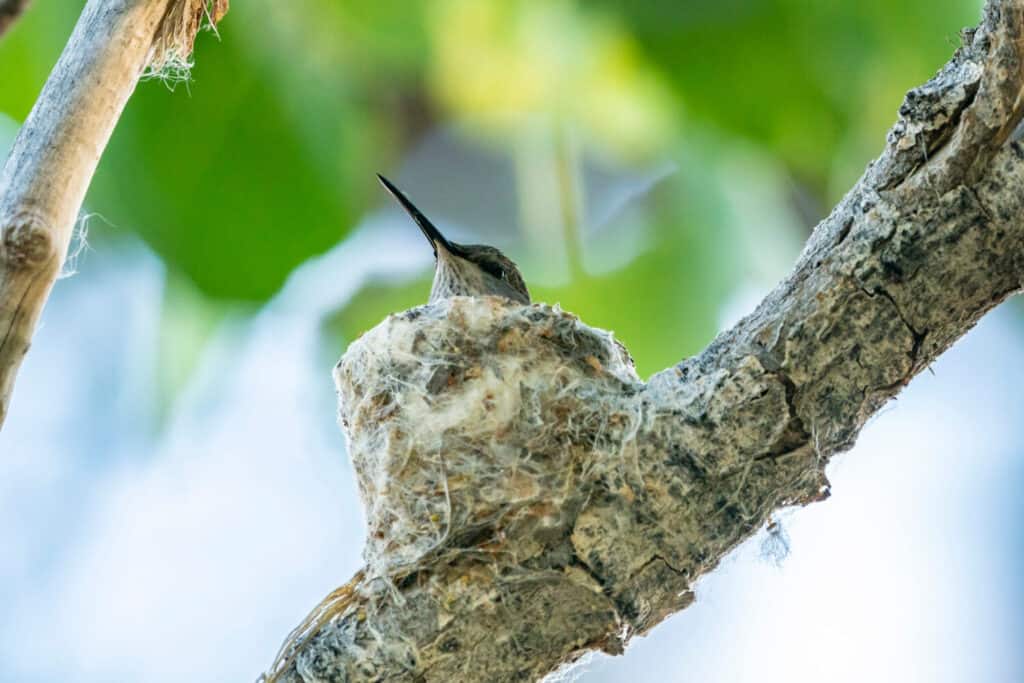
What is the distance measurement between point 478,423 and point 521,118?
296 cm

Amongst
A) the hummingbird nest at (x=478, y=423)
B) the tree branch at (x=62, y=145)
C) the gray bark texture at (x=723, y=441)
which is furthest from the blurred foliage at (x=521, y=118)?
the tree branch at (x=62, y=145)

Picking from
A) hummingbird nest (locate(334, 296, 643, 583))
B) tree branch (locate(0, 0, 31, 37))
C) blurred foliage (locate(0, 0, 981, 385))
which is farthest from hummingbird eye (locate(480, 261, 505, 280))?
tree branch (locate(0, 0, 31, 37))

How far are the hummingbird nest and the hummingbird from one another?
32.5 inches

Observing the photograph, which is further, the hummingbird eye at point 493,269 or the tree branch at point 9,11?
the hummingbird eye at point 493,269

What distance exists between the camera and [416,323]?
2279 millimetres

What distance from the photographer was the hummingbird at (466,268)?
3150 millimetres

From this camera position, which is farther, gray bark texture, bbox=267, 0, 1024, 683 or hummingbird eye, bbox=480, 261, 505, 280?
hummingbird eye, bbox=480, 261, 505, 280

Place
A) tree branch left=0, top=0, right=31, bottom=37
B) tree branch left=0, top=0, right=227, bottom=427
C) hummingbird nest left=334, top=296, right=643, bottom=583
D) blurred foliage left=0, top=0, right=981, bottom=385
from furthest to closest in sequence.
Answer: blurred foliage left=0, top=0, right=981, bottom=385
hummingbird nest left=334, top=296, right=643, bottom=583
tree branch left=0, top=0, right=31, bottom=37
tree branch left=0, top=0, right=227, bottom=427

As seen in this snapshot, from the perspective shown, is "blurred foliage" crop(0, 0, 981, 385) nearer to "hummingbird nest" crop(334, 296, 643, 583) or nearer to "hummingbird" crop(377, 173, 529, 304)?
"hummingbird" crop(377, 173, 529, 304)

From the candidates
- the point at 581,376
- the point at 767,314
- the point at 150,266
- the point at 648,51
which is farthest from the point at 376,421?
the point at 150,266

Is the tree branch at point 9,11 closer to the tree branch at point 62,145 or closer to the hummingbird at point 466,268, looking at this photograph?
the tree branch at point 62,145

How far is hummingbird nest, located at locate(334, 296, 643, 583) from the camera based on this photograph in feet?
5.63

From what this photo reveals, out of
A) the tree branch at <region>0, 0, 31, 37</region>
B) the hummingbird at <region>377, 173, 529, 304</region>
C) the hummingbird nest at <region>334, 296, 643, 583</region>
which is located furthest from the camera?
the hummingbird at <region>377, 173, 529, 304</region>

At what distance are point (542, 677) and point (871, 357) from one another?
2.14ft
